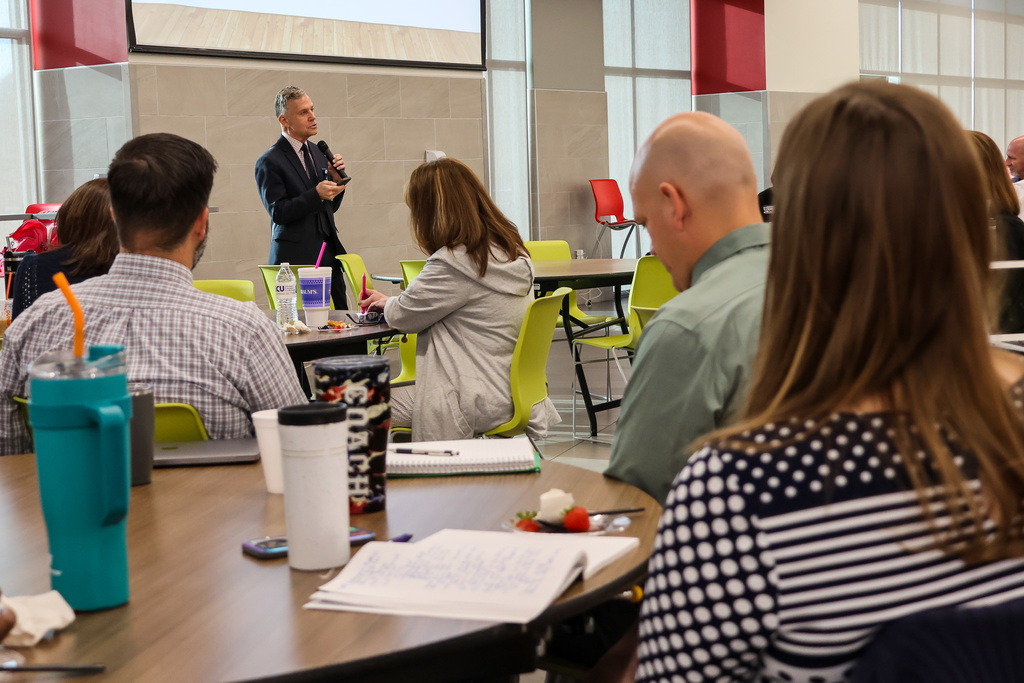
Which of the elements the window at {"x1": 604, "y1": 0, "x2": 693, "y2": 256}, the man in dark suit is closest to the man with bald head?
the man in dark suit

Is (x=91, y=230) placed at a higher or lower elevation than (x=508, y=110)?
lower

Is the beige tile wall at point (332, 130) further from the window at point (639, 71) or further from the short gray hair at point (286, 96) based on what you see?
the window at point (639, 71)

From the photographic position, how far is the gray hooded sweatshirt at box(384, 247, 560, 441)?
3207 millimetres

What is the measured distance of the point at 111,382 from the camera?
0.99m

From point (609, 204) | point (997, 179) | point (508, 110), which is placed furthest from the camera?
point (609, 204)

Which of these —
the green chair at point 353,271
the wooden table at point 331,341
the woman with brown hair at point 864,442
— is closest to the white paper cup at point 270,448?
the woman with brown hair at point 864,442

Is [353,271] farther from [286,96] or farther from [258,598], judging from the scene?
[258,598]

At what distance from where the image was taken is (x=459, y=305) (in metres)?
3.25

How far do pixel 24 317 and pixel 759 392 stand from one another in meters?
1.61

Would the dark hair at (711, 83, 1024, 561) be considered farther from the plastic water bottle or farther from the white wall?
the white wall

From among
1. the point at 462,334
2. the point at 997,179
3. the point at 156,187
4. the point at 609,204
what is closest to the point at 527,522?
the point at 156,187

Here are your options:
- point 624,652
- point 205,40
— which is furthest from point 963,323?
point 205,40

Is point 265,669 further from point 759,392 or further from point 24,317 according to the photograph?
point 24,317

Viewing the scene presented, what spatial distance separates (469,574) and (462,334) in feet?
7.35
